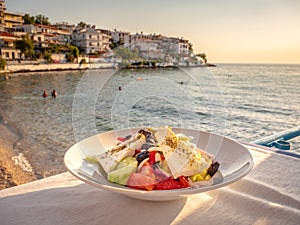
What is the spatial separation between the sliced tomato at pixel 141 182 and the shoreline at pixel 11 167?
317 cm

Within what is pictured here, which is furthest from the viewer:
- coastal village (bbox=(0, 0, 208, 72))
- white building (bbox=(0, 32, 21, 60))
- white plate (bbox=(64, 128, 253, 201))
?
white building (bbox=(0, 32, 21, 60))

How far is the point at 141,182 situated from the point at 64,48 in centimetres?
3844

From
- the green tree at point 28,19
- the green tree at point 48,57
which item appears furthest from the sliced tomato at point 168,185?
the green tree at point 28,19

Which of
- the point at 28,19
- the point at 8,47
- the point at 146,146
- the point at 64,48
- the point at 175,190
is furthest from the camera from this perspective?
the point at 28,19

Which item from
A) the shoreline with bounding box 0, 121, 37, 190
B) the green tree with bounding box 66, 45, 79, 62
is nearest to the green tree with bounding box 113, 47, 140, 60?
the shoreline with bounding box 0, 121, 37, 190

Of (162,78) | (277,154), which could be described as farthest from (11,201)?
(277,154)

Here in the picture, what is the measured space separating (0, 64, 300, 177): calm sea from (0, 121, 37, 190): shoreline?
15 centimetres

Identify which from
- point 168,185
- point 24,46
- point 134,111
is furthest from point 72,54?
point 168,185

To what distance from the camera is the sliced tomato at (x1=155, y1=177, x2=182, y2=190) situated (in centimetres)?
54

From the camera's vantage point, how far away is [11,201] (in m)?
0.59

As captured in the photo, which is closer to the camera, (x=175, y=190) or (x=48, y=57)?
(x=175, y=190)

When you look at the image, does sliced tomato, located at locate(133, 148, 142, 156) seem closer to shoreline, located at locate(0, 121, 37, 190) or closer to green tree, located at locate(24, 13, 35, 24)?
shoreline, located at locate(0, 121, 37, 190)

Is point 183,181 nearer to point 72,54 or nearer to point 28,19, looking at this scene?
point 72,54

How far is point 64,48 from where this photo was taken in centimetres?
3603
